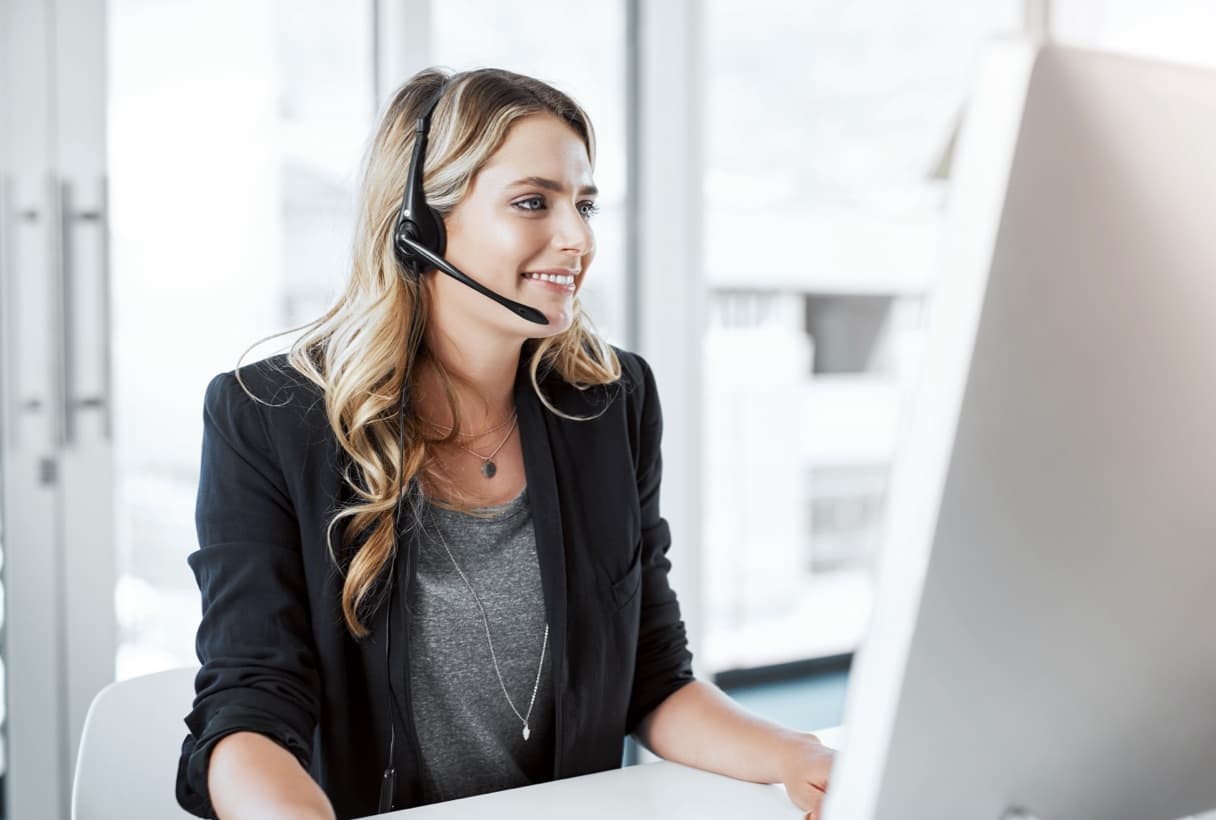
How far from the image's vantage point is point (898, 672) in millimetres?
387

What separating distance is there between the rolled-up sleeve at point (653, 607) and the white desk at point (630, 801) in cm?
23

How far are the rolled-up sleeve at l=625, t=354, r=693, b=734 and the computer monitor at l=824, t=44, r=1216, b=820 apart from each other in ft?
2.47

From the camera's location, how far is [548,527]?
116cm

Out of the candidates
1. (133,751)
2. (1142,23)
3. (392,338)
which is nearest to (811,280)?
(1142,23)

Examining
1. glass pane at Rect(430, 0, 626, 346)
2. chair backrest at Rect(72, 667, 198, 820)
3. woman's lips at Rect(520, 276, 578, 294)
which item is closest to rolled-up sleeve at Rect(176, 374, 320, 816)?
chair backrest at Rect(72, 667, 198, 820)

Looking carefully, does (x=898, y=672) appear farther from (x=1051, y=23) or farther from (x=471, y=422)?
(x=1051, y=23)

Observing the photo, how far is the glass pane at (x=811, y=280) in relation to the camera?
3.04 m

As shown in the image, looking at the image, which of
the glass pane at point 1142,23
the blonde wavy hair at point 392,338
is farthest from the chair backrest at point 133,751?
the glass pane at point 1142,23

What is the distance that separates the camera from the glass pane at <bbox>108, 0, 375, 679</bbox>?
76.9 inches

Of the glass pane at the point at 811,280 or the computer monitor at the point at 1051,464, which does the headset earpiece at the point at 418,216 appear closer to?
the computer monitor at the point at 1051,464

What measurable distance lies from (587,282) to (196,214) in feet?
2.97

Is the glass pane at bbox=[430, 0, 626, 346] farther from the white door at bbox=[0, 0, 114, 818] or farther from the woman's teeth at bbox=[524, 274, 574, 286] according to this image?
the woman's teeth at bbox=[524, 274, 574, 286]

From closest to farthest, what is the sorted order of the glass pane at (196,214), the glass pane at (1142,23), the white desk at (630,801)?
the white desk at (630,801) → the glass pane at (196,214) → the glass pane at (1142,23)

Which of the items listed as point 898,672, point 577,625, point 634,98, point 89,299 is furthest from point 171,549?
point 898,672
